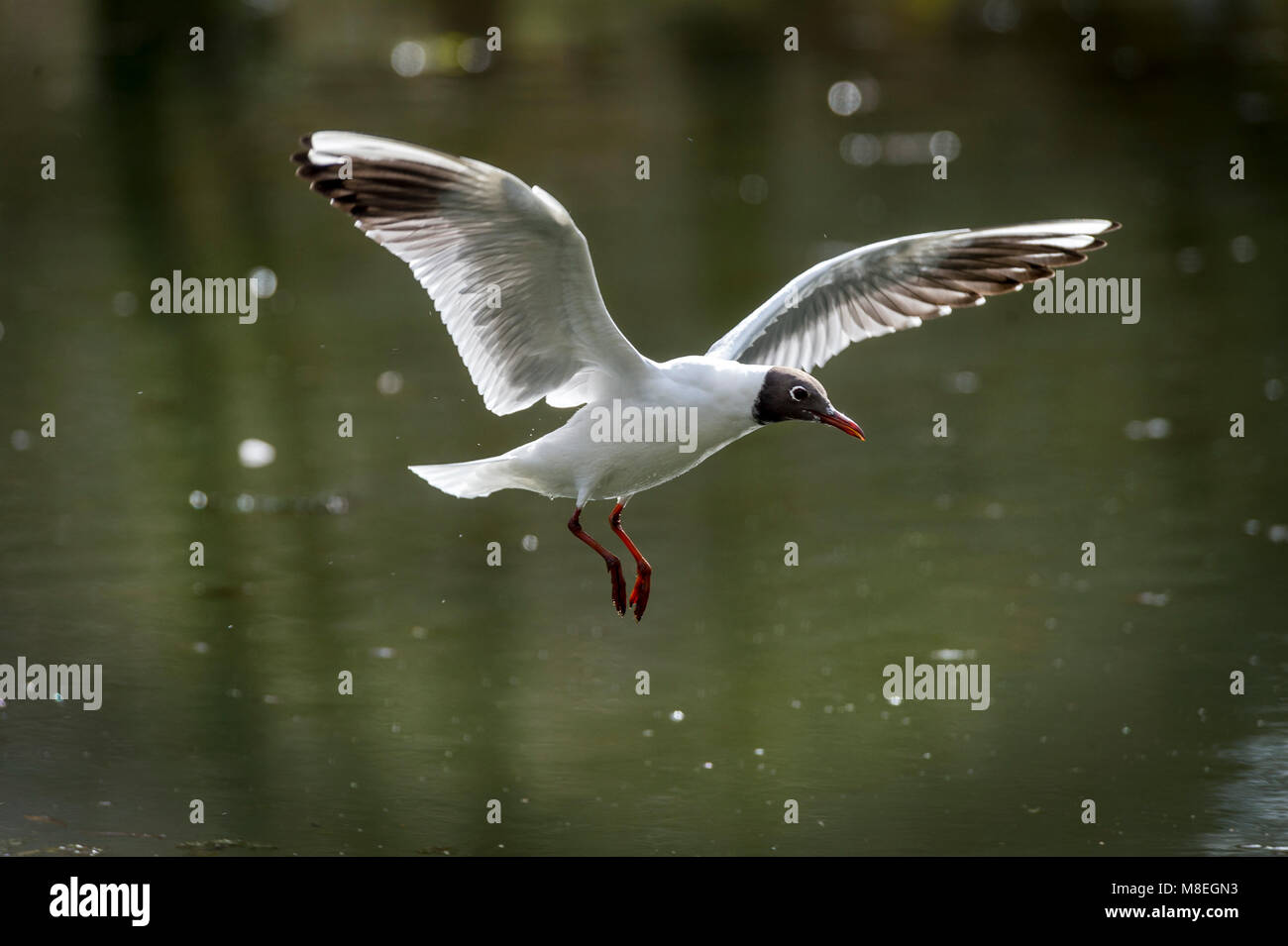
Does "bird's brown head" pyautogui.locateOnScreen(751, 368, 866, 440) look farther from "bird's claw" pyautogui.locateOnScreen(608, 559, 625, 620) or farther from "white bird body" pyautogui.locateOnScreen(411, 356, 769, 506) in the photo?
"bird's claw" pyautogui.locateOnScreen(608, 559, 625, 620)

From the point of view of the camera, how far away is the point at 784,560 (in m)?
12.2

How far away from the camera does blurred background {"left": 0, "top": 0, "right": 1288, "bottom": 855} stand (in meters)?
9.24

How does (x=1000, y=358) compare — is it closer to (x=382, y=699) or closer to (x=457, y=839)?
(x=382, y=699)

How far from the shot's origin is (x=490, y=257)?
8.00 metres

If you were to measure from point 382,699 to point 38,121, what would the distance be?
17.6 meters

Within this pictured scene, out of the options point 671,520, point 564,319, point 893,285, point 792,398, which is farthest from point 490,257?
point 671,520

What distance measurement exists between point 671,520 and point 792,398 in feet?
16.4

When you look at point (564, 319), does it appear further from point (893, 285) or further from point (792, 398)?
point (893, 285)

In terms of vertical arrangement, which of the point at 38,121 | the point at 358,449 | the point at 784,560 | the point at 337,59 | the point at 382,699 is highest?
the point at 337,59

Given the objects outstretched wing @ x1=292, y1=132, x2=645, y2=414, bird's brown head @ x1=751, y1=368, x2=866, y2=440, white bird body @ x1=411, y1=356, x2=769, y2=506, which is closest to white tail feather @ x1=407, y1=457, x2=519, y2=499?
white bird body @ x1=411, y1=356, x2=769, y2=506

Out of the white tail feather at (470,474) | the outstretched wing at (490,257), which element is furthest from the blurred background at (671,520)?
the outstretched wing at (490,257)

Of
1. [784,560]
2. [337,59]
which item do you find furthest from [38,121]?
[784,560]

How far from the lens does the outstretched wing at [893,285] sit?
29.7 feet

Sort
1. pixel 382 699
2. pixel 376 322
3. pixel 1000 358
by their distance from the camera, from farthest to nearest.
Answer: pixel 376 322 → pixel 1000 358 → pixel 382 699
